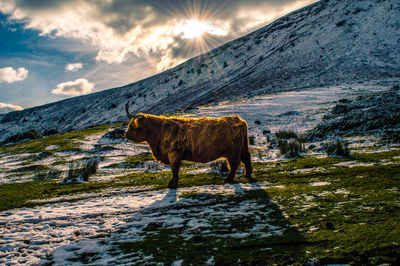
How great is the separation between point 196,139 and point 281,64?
6526cm

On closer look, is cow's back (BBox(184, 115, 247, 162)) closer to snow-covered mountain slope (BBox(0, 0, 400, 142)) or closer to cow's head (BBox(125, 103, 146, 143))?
cow's head (BBox(125, 103, 146, 143))

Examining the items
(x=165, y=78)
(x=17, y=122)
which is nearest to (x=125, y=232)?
(x=165, y=78)

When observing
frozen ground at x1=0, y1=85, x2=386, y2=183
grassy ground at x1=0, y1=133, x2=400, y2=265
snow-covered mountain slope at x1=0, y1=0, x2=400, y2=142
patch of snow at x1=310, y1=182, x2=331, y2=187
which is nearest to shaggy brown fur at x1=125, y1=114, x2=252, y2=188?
grassy ground at x1=0, y1=133, x2=400, y2=265

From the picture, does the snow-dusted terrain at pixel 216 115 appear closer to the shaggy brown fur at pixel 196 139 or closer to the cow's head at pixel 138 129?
the shaggy brown fur at pixel 196 139

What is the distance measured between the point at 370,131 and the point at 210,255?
1389 centimetres

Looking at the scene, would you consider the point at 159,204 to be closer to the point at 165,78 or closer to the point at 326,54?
the point at 326,54

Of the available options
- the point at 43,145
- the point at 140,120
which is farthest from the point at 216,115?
the point at 140,120

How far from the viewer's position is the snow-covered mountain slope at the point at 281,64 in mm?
52994

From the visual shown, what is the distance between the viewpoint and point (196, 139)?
22.8 feet

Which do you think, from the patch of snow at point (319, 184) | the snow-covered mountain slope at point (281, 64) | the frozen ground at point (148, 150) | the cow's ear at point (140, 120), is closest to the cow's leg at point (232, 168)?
the patch of snow at point (319, 184)

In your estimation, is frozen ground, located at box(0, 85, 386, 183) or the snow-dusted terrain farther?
frozen ground, located at box(0, 85, 386, 183)

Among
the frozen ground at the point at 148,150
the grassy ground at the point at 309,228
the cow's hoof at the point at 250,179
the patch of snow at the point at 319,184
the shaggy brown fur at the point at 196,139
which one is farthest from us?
the frozen ground at the point at 148,150

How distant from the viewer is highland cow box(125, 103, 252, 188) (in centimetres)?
691

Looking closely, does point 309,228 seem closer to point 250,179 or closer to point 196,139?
point 250,179
